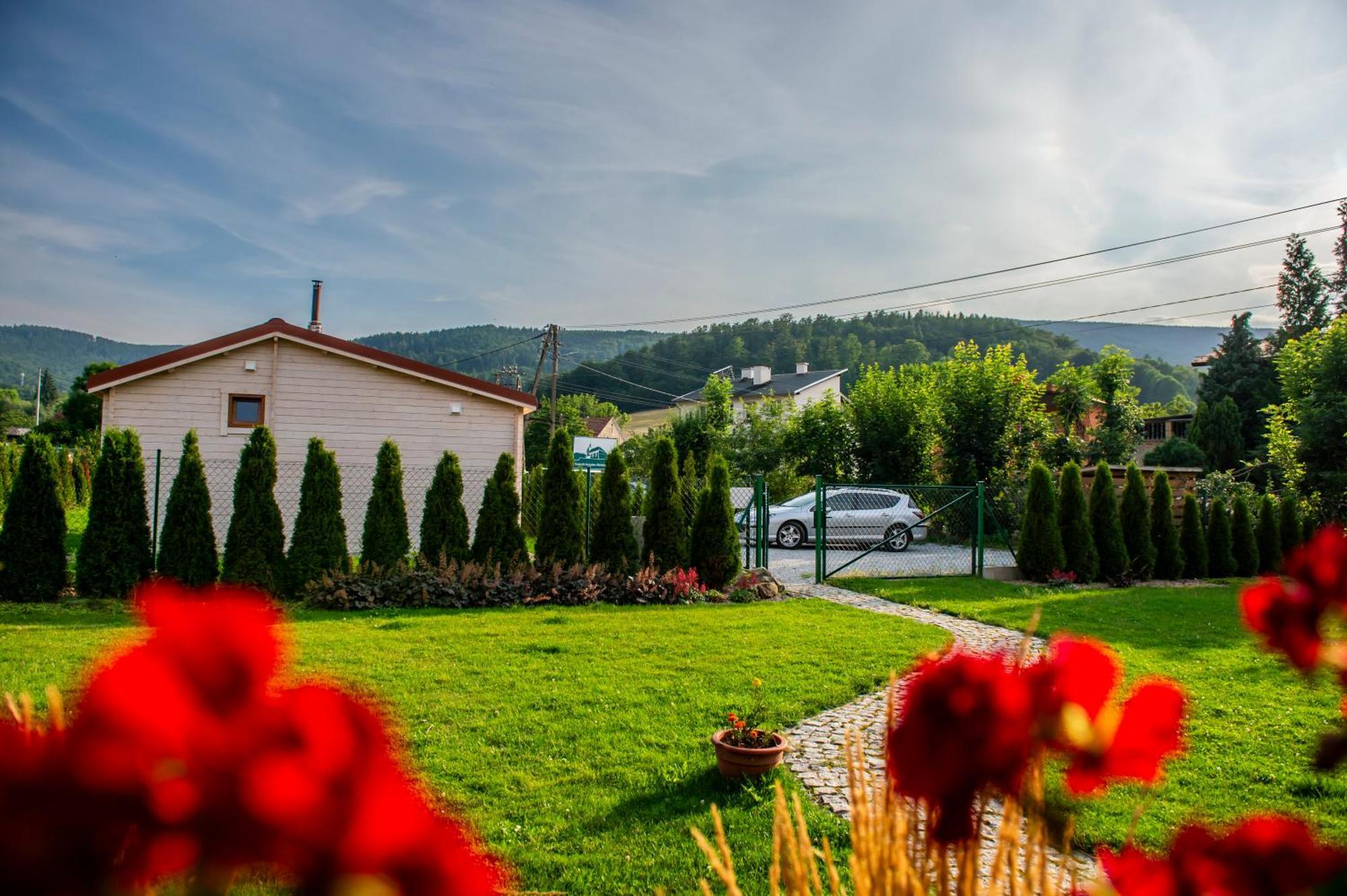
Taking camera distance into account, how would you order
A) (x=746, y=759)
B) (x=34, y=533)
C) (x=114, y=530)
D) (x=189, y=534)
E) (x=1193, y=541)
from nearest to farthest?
(x=746, y=759)
(x=34, y=533)
(x=114, y=530)
(x=189, y=534)
(x=1193, y=541)

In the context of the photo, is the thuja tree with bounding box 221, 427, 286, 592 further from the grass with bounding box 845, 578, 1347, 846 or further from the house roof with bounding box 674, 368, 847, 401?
the house roof with bounding box 674, 368, 847, 401

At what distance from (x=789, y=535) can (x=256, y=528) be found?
39.6ft

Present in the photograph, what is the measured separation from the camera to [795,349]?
63031 millimetres

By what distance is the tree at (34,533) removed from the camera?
8.91m

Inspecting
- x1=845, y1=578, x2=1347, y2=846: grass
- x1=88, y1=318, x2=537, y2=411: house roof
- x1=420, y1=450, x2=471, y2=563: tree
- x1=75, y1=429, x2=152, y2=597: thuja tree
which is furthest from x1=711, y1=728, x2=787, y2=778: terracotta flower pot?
x1=88, y1=318, x2=537, y2=411: house roof

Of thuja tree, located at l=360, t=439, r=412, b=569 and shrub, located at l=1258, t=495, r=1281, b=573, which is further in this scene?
shrub, located at l=1258, t=495, r=1281, b=573

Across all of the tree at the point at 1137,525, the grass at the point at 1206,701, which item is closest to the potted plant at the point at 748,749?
the grass at the point at 1206,701

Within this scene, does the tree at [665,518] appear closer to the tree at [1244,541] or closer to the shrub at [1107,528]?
the shrub at [1107,528]

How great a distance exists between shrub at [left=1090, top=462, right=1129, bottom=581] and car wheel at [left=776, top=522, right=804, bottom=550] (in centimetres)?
670

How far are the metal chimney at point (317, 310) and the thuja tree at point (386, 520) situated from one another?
328 inches

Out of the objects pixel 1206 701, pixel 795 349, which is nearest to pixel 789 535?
pixel 1206 701

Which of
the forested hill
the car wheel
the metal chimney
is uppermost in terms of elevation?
the forested hill

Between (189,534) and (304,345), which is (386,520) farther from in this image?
(304,345)

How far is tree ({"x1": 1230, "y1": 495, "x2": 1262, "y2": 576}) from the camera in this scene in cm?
1462
